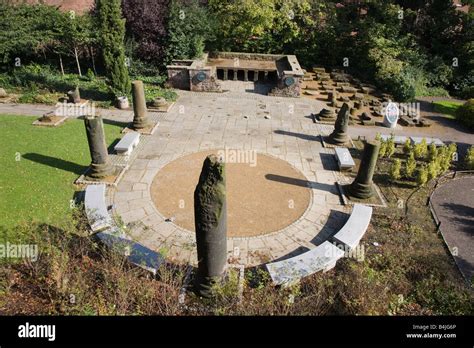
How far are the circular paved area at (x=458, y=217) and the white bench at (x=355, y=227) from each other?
2.36 metres

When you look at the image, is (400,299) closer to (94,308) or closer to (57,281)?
(94,308)

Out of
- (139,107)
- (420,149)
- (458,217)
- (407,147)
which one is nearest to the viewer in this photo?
(458,217)

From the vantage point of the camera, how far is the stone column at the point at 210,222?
582 centimetres

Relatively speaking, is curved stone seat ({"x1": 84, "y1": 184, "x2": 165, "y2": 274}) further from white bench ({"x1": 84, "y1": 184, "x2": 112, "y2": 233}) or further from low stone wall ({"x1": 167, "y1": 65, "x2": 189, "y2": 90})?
low stone wall ({"x1": 167, "y1": 65, "x2": 189, "y2": 90})

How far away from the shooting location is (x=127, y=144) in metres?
12.6

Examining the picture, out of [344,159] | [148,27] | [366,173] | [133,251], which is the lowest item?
[133,251]

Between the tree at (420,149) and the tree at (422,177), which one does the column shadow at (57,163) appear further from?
the tree at (420,149)

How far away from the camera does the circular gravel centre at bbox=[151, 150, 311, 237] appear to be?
31.5 ft

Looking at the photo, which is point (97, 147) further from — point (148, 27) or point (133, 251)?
point (148, 27)

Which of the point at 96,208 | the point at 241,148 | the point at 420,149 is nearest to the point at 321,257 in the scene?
the point at 96,208

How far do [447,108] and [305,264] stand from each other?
17481 millimetres

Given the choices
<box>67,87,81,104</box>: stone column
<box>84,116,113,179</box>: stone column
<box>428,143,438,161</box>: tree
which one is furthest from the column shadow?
<box>428,143,438,161</box>: tree

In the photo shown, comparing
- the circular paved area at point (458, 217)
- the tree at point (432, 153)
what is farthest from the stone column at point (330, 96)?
the circular paved area at point (458, 217)

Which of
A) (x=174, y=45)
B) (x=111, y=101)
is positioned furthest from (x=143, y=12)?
(x=111, y=101)
